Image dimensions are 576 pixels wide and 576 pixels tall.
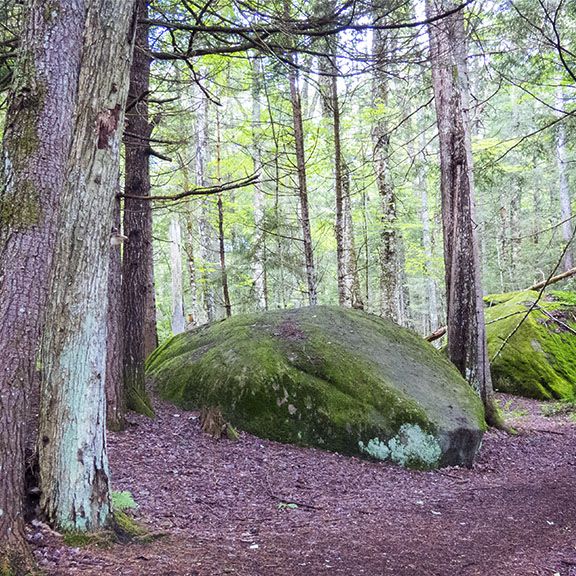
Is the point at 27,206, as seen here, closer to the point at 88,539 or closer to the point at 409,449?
the point at 88,539

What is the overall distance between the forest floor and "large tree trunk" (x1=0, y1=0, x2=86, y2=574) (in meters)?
0.40

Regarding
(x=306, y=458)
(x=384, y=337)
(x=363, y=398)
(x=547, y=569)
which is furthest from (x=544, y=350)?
(x=547, y=569)

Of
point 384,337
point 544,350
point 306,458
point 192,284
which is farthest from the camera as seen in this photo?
point 192,284

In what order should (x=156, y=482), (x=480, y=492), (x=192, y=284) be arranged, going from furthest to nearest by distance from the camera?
(x=192, y=284), (x=480, y=492), (x=156, y=482)

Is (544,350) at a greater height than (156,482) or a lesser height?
greater

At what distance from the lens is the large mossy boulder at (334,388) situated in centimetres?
555

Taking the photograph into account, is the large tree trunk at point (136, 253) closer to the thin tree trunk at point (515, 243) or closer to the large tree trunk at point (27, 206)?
the large tree trunk at point (27, 206)

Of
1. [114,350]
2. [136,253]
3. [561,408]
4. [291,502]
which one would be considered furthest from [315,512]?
[561,408]

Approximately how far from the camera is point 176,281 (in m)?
14.6

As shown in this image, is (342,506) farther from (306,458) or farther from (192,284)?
(192,284)

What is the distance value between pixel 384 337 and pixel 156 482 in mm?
4270

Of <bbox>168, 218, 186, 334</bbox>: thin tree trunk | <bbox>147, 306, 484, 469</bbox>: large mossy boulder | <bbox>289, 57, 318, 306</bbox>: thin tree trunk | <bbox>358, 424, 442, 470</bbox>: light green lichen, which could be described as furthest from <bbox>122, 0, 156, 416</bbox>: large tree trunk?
<bbox>168, 218, 186, 334</bbox>: thin tree trunk

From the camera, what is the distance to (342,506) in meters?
4.09

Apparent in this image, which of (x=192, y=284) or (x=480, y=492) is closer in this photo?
A: (x=480, y=492)
